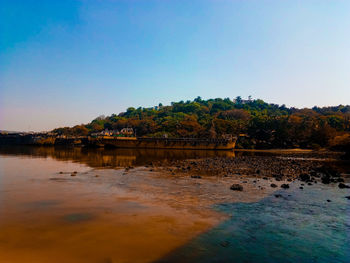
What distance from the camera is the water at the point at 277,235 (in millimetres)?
9234

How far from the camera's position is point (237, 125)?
108375 mm

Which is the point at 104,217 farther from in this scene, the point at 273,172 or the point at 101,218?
the point at 273,172

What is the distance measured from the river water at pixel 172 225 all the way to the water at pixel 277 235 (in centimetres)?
4

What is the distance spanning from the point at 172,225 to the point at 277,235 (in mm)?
4844

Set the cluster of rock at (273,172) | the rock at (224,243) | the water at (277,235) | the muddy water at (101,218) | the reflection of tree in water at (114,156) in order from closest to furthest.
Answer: the water at (277,235) < the muddy water at (101,218) < the rock at (224,243) < the cluster of rock at (273,172) < the reflection of tree in water at (114,156)

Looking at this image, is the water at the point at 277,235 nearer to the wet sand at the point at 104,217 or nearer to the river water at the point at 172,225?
the river water at the point at 172,225

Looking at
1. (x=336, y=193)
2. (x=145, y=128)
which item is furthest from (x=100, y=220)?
(x=145, y=128)

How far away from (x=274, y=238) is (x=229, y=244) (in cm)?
223

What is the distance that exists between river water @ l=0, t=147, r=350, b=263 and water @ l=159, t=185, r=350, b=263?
4 cm

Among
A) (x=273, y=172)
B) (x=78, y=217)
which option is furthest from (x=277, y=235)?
(x=273, y=172)

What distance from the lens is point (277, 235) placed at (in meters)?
11.3

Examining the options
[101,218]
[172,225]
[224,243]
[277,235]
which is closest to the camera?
[224,243]

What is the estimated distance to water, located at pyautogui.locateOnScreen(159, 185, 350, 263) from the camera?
30.3 ft

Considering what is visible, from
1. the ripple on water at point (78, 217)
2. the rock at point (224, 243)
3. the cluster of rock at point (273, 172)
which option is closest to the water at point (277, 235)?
the rock at point (224, 243)
